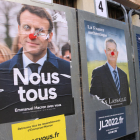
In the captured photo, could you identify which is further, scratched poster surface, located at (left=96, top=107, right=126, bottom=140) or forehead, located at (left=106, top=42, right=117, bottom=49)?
forehead, located at (left=106, top=42, right=117, bottom=49)

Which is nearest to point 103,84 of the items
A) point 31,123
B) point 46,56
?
point 46,56

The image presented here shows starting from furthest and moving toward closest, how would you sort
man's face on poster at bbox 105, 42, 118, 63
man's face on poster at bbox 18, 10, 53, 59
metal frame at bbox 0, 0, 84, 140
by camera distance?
1. man's face on poster at bbox 105, 42, 118, 63
2. metal frame at bbox 0, 0, 84, 140
3. man's face on poster at bbox 18, 10, 53, 59

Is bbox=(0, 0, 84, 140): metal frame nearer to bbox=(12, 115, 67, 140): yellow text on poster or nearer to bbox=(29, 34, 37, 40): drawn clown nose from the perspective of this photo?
bbox=(12, 115, 67, 140): yellow text on poster

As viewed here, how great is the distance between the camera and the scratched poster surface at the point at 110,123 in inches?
148

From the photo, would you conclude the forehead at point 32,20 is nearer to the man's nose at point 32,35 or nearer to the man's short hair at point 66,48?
the man's nose at point 32,35

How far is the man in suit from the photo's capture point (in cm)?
381

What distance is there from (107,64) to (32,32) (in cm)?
195

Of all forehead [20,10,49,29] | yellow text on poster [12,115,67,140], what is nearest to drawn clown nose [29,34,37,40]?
forehead [20,10,49,29]

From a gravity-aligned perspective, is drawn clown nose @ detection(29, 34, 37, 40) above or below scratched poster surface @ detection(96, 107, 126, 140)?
above

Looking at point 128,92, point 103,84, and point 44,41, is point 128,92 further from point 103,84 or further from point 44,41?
point 44,41

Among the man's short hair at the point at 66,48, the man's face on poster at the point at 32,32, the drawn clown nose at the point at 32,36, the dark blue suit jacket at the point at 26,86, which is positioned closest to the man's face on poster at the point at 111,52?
the man's short hair at the point at 66,48

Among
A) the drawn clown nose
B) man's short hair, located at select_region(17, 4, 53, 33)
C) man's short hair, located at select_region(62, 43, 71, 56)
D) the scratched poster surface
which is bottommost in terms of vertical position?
the scratched poster surface

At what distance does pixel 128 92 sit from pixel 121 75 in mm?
504

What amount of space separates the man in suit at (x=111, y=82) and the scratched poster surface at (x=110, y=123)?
7.7 inches
